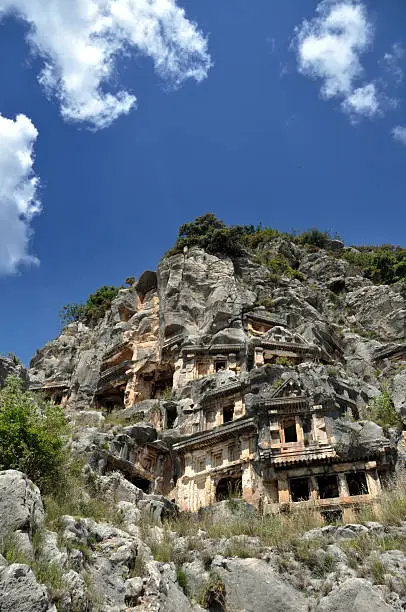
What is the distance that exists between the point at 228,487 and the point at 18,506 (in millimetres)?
18109

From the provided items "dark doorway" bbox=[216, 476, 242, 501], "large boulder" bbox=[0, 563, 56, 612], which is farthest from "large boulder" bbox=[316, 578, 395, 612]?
"dark doorway" bbox=[216, 476, 242, 501]

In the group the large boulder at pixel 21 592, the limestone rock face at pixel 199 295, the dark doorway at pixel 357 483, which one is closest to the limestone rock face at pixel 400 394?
the dark doorway at pixel 357 483

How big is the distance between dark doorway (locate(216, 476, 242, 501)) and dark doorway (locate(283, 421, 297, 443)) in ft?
11.0

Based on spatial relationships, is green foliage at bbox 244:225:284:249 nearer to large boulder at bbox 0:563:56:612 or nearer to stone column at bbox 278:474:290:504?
stone column at bbox 278:474:290:504

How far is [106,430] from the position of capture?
93.4ft

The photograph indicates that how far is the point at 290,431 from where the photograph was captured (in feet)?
89.3

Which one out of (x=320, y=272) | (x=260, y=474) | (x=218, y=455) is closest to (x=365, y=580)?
(x=260, y=474)

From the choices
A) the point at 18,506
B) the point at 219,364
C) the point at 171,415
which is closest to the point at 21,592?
the point at 18,506

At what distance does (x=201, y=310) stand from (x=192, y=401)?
370 inches

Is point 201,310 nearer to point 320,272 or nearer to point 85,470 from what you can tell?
→ point 320,272

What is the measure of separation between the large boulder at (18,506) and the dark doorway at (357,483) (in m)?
16.3

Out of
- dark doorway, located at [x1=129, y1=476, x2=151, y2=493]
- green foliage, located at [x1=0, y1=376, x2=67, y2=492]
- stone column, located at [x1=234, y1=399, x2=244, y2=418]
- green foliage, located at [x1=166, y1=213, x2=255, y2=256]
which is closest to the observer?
green foliage, located at [x1=0, y1=376, x2=67, y2=492]

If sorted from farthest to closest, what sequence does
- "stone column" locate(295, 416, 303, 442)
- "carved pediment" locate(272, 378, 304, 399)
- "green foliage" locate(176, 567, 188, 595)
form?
"carved pediment" locate(272, 378, 304, 399) → "stone column" locate(295, 416, 303, 442) → "green foliage" locate(176, 567, 188, 595)

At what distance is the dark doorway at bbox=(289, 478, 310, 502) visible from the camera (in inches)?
974
